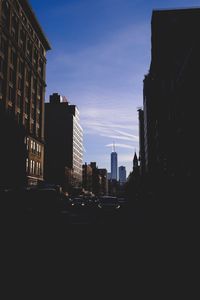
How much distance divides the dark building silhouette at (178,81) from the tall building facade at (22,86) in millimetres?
23408

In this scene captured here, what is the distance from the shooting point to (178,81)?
46750mm

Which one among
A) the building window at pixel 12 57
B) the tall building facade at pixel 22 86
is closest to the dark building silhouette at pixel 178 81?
the tall building facade at pixel 22 86

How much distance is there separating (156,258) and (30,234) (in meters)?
6.74

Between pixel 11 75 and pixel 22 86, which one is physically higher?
pixel 11 75

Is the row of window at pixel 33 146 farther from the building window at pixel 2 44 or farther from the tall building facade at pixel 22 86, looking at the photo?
the building window at pixel 2 44

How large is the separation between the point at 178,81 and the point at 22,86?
92.6 ft

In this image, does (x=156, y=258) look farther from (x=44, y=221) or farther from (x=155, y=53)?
(x=155, y=53)

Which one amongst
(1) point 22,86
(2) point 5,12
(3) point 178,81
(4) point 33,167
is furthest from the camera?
(4) point 33,167

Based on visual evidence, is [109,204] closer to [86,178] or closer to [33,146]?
[33,146]

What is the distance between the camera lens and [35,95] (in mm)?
71500

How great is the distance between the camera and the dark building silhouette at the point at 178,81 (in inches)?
1516

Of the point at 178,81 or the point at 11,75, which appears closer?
the point at 178,81

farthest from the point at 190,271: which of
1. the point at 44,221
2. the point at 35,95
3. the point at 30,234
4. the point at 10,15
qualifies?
the point at 35,95

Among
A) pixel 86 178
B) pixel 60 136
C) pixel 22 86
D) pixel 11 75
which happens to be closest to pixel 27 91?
pixel 22 86
